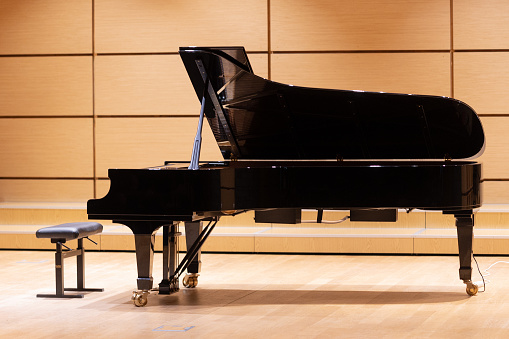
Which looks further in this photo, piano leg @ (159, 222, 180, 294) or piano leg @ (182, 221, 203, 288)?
piano leg @ (182, 221, 203, 288)

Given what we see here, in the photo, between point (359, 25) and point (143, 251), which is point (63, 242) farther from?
point (359, 25)

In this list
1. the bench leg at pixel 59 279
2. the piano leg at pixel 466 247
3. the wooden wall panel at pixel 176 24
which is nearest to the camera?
the piano leg at pixel 466 247

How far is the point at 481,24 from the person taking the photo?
6.67 metres

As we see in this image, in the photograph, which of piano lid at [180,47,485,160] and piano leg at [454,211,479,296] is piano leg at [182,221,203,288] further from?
piano leg at [454,211,479,296]

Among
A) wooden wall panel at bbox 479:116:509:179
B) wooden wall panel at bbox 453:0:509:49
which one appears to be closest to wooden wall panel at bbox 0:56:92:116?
wooden wall panel at bbox 453:0:509:49

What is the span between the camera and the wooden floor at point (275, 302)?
12.0 ft

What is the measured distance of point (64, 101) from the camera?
7191 mm

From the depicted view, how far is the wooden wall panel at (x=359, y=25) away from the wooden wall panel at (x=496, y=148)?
0.73m

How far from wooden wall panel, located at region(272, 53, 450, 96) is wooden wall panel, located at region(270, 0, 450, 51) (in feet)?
0.25

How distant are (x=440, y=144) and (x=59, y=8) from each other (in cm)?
391

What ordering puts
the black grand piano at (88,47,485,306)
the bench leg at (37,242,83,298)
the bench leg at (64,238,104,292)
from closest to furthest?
1. the black grand piano at (88,47,485,306)
2. the bench leg at (37,242,83,298)
3. the bench leg at (64,238,104,292)

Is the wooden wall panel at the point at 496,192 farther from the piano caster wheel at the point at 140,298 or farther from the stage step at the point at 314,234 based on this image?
the piano caster wheel at the point at 140,298

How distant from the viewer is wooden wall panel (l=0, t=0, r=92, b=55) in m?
7.13

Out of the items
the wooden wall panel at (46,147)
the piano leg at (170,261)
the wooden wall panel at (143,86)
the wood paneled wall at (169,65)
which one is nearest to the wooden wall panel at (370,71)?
the wood paneled wall at (169,65)
